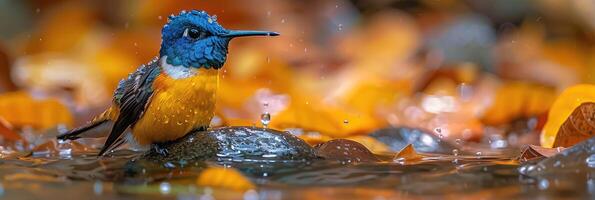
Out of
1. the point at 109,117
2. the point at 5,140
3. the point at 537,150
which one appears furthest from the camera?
the point at 5,140

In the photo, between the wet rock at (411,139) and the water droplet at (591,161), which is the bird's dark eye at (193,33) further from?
the water droplet at (591,161)

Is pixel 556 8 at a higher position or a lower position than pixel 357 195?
higher

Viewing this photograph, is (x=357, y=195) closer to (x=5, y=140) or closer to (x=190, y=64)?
(x=190, y=64)

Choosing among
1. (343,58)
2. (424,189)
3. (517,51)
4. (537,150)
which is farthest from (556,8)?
(424,189)

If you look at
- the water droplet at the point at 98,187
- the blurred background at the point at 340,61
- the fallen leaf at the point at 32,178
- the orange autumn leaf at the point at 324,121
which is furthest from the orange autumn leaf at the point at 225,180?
the blurred background at the point at 340,61

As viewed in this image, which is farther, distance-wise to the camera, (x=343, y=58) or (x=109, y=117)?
(x=343, y=58)

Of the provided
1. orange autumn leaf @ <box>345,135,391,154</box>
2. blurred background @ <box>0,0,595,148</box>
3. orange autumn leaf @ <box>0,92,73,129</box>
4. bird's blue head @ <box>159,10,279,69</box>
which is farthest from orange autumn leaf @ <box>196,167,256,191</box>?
orange autumn leaf @ <box>0,92,73,129</box>

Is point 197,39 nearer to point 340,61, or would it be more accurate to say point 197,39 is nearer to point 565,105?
point 565,105
